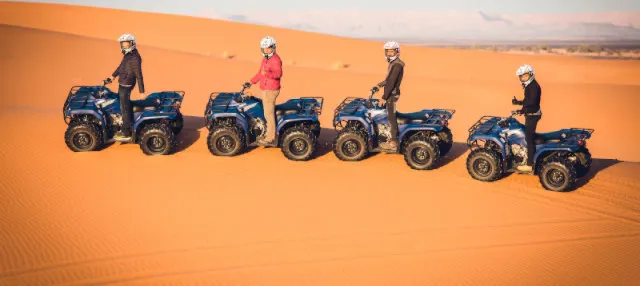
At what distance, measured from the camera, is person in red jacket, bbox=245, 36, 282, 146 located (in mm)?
10570

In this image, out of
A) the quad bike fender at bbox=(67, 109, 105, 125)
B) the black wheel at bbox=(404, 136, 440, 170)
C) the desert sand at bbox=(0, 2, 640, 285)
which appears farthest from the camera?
the quad bike fender at bbox=(67, 109, 105, 125)

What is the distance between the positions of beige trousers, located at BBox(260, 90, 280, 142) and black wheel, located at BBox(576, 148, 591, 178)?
526 centimetres

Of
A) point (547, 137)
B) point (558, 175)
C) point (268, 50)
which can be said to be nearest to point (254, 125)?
point (268, 50)

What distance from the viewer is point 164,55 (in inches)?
1136

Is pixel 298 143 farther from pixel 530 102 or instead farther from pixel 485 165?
pixel 530 102

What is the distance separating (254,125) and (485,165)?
429cm

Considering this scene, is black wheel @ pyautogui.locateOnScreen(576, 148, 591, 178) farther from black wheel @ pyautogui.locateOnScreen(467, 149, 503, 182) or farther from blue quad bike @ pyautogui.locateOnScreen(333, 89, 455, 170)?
blue quad bike @ pyautogui.locateOnScreen(333, 89, 455, 170)

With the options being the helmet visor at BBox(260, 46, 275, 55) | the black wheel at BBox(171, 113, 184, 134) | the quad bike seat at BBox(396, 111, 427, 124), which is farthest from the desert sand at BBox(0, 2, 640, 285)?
the helmet visor at BBox(260, 46, 275, 55)

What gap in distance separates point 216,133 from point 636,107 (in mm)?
16421

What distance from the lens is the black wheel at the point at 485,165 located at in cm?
973

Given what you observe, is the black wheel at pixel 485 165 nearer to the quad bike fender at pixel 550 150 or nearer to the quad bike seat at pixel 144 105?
the quad bike fender at pixel 550 150

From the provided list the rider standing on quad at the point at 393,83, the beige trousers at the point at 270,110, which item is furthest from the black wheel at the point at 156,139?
the rider standing on quad at the point at 393,83

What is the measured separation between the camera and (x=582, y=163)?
382 inches

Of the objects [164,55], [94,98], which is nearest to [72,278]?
[94,98]
